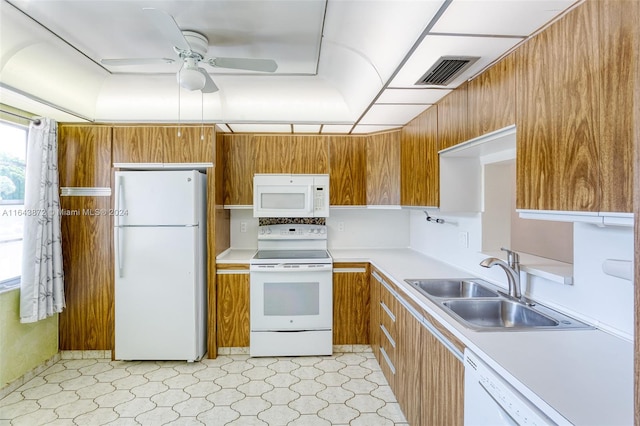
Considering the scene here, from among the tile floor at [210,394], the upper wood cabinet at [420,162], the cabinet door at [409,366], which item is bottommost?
the tile floor at [210,394]

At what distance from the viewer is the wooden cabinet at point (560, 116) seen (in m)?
1.11

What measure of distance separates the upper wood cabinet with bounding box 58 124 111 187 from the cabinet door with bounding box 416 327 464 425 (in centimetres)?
297

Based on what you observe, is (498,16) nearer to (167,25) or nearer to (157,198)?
(167,25)

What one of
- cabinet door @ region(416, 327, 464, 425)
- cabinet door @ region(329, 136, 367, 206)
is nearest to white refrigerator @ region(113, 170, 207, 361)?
cabinet door @ region(329, 136, 367, 206)

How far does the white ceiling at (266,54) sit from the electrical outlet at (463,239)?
3.40ft

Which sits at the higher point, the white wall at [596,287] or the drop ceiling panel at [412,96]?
the drop ceiling panel at [412,96]

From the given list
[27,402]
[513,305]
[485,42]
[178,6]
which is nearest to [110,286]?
[27,402]

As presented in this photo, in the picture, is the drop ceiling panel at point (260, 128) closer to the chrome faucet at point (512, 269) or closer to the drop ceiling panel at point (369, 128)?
the drop ceiling panel at point (369, 128)

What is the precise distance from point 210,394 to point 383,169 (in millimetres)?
2490

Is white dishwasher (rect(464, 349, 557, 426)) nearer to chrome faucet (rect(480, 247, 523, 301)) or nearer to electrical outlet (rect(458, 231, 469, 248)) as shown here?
chrome faucet (rect(480, 247, 523, 301))

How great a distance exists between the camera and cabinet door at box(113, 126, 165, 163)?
3.04 meters

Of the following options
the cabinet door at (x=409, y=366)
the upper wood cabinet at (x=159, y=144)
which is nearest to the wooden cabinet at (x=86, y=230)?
the upper wood cabinet at (x=159, y=144)

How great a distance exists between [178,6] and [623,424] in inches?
99.9

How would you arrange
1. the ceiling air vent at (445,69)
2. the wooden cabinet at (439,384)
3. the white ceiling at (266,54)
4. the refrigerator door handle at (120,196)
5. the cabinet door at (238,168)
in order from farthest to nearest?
the cabinet door at (238,168), the refrigerator door handle at (120,196), the ceiling air vent at (445,69), the white ceiling at (266,54), the wooden cabinet at (439,384)
